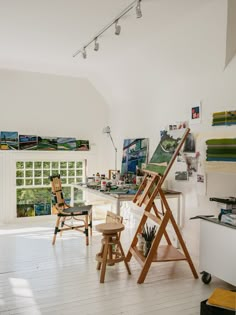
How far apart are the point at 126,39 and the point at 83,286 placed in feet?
9.71

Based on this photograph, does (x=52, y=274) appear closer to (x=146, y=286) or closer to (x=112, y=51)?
(x=146, y=286)

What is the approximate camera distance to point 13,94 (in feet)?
18.3

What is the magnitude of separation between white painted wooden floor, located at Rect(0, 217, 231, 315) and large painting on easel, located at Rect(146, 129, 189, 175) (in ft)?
3.74

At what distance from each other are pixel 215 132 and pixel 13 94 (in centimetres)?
368

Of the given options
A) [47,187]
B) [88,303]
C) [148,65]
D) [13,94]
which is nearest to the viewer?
[88,303]

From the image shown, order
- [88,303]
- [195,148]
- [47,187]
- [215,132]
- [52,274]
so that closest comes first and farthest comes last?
[88,303], [52,274], [215,132], [195,148], [47,187]

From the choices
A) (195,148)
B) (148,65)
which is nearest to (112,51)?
(148,65)

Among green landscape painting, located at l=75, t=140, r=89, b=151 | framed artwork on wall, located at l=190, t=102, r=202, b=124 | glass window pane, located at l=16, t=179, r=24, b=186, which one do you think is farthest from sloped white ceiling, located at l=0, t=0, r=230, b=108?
glass window pane, located at l=16, t=179, r=24, b=186

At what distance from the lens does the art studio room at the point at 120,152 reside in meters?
2.98

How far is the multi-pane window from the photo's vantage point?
5.76 meters

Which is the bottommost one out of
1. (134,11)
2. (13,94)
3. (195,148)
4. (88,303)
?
(88,303)

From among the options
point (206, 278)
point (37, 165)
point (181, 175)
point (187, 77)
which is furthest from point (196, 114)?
point (37, 165)

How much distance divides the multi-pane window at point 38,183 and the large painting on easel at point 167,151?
8.99 ft

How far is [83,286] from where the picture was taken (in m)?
3.04
